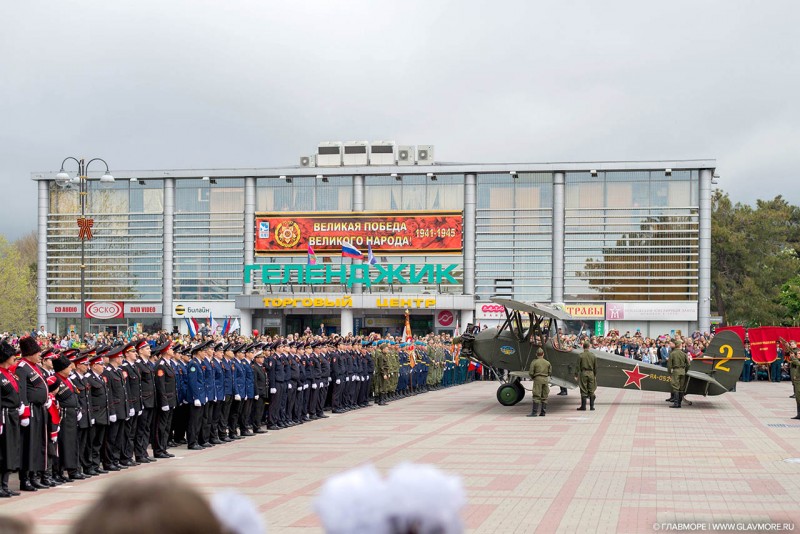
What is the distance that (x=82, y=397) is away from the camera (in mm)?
14664

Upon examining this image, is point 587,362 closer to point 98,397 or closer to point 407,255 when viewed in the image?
point 98,397

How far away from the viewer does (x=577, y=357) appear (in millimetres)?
27781

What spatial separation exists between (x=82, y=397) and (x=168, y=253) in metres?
45.2

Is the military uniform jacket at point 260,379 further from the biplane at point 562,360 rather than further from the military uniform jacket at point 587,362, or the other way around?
the military uniform jacket at point 587,362

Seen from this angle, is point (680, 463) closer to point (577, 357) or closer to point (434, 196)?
point (577, 357)

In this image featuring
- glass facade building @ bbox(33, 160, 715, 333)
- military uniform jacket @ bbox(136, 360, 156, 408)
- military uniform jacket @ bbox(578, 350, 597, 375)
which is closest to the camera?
military uniform jacket @ bbox(136, 360, 156, 408)

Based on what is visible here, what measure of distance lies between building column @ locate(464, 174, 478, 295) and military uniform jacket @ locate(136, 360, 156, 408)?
39.7 metres

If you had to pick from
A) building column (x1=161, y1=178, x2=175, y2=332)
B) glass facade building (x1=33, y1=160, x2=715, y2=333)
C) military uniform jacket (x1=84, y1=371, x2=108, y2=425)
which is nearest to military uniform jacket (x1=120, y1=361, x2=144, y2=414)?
military uniform jacket (x1=84, y1=371, x2=108, y2=425)

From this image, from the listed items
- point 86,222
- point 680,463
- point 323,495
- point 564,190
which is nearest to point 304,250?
point 564,190

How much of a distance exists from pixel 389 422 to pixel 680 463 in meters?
8.94

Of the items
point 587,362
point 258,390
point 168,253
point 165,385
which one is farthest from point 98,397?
point 168,253

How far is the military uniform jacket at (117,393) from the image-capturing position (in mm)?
15430

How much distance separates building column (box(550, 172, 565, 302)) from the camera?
54.9 meters

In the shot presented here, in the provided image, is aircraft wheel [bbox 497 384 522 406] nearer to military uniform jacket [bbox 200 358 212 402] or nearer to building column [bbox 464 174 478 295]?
military uniform jacket [bbox 200 358 212 402]
